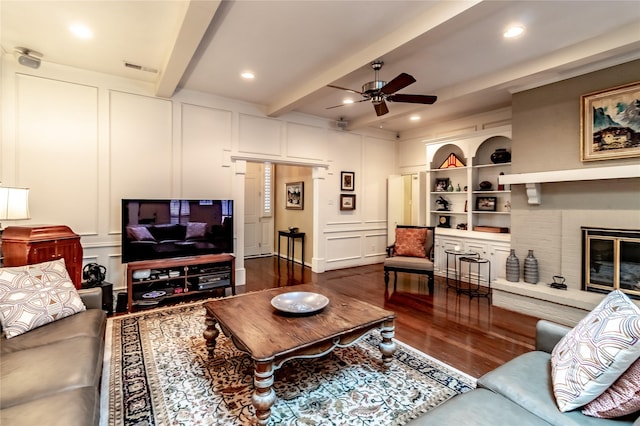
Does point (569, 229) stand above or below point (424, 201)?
below

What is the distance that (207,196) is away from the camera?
460 cm

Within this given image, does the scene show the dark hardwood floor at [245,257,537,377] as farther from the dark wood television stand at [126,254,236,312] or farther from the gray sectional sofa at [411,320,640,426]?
the gray sectional sofa at [411,320,640,426]

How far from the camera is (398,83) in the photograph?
2.90 metres

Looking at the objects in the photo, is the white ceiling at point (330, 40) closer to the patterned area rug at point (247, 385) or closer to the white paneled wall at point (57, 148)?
the white paneled wall at point (57, 148)

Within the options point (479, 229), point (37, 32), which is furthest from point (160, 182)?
point (479, 229)

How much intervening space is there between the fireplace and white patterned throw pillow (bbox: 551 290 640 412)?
7.81ft

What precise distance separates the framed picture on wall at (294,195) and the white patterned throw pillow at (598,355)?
5.44 m

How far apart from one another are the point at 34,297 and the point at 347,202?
489 cm

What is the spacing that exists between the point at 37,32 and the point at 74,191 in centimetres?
172

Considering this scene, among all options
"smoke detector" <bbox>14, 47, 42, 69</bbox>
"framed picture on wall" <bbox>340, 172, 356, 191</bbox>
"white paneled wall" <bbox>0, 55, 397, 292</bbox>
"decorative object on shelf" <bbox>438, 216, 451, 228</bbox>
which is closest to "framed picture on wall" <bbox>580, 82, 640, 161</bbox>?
"decorative object on shelf" <bbox>438, 216, 451, 228</bbox>

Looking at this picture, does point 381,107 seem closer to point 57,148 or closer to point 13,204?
point 13,204

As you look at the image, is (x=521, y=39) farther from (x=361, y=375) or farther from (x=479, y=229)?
(x=361, y=375)

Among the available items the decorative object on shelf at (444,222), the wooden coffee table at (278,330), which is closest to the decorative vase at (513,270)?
the decorative object on shelf at (444,222)

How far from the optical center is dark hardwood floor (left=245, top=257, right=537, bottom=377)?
2.67 metres
